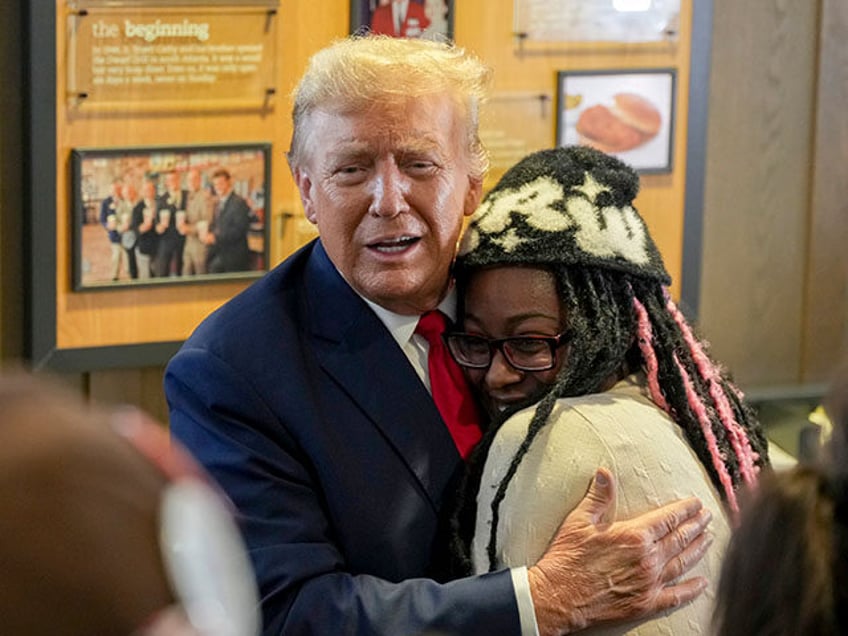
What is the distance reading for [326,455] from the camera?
2.21m

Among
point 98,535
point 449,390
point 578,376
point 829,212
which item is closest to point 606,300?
point 578,376

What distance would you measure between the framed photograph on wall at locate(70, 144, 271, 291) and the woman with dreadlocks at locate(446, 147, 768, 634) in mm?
1481

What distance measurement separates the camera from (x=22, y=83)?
3.49 m

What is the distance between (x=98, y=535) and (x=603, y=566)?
56.6 inches

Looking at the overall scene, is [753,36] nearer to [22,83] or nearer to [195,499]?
[22,83]

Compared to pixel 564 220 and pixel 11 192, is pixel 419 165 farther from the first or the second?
pixel 11 192

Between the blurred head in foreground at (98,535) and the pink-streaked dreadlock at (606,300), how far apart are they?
1.42 meters

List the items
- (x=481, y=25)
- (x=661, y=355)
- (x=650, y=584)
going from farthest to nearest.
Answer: (x=481, y=25)
(x=661, y=355)
(x=650, y=584)

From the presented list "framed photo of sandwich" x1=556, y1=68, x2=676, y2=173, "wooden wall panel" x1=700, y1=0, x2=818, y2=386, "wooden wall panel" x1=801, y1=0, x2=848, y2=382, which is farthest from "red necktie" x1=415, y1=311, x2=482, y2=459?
"wooden wall panel" x1=801, y1=0, x2=848, y2=382

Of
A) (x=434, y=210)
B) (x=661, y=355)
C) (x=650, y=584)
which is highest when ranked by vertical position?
(x=434, y=210)

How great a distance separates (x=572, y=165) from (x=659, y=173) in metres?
2.00

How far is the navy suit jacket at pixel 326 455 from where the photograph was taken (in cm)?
212

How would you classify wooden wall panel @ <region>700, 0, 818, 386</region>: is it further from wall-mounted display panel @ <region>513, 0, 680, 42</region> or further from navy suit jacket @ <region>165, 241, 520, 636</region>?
navy suit jacket @ <region>165, 241, 520, 636</region>

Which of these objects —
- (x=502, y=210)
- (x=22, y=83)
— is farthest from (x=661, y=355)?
(x=22, y=83)
